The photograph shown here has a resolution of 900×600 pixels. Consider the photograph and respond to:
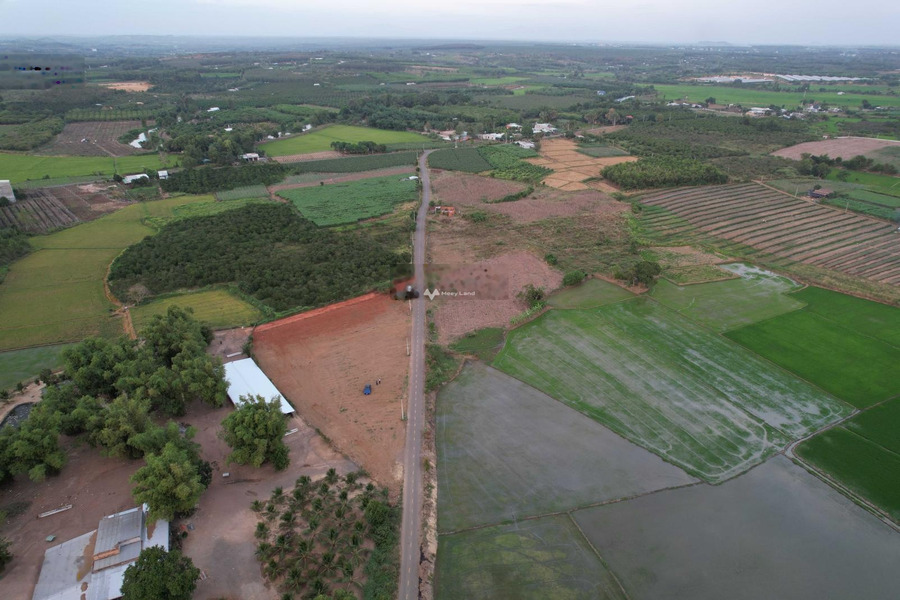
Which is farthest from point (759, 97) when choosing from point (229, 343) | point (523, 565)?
point (523, 565)

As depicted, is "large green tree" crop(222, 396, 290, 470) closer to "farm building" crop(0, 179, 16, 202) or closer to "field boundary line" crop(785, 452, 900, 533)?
"field boundary line" crop(785, 452, 900, 533)

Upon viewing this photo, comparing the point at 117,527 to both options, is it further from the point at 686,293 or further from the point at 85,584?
the point at 686,293

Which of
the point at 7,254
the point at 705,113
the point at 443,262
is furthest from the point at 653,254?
A: the point at 705,113

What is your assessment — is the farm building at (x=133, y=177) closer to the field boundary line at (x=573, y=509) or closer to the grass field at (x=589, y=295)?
the grass field at (x=589, y=295)

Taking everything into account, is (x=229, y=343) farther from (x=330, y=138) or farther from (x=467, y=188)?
(x=330, y=138)

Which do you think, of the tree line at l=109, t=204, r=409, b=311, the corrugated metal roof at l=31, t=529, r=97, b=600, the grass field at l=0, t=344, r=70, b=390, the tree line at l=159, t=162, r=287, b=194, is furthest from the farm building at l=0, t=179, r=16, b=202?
the corrugated metal roof at l=31, t=529, r=97, b=600
